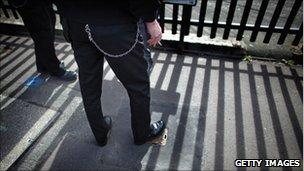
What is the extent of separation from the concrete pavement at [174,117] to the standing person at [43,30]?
0.58ft

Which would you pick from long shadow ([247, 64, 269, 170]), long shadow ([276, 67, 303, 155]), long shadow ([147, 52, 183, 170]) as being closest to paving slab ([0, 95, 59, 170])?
long shadow ([147, 52, 183, 170])

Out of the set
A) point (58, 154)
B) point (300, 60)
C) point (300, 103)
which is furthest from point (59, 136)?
point (300, 60)

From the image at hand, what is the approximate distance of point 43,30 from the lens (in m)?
3.10

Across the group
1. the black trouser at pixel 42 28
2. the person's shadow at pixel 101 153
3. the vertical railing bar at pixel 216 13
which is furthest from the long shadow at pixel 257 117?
the black trouser at pixel 42 28

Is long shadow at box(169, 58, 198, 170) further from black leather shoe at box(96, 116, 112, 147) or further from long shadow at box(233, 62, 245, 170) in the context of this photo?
black leather shoe at box(96, 116, 112, 147)

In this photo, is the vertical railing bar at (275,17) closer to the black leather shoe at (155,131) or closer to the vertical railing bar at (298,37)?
the vertical railing bar at (298,37)

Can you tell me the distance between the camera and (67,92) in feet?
11.4

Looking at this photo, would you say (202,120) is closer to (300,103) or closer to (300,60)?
(300,103)

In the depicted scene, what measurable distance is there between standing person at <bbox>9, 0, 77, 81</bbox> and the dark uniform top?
0.99 m

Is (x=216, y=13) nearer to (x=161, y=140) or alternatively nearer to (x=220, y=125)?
(x=220, y=125)

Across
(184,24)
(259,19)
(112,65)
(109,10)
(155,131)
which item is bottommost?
(155,131)

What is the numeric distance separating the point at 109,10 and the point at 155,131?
151 centimetres

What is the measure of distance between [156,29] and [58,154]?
1.77 m

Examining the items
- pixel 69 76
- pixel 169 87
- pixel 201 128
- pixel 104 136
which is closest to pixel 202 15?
pixel 169 87
